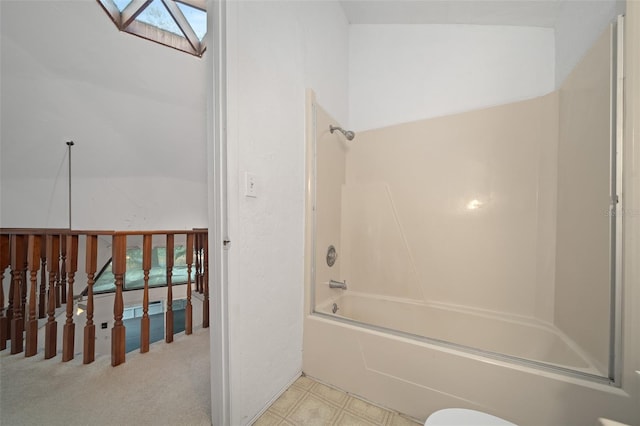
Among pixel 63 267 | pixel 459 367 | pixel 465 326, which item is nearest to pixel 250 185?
pixel 459 367

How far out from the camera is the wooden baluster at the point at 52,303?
144 cm

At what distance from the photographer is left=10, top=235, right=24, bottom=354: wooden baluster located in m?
1.53

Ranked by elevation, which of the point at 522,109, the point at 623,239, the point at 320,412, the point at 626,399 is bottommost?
the point at 320,412

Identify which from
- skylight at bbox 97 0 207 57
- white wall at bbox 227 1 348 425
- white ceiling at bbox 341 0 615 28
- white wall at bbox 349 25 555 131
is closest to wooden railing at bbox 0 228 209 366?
white wall at bbox 227 1 348 425

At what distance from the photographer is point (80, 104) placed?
2.34m

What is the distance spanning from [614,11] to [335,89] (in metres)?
1.44

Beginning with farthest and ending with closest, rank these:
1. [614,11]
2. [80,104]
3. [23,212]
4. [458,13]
Answer: 1. [23,212]
2. [80,104]
3. [458,13]
4. [614,11]

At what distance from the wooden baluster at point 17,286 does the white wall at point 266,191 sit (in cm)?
186

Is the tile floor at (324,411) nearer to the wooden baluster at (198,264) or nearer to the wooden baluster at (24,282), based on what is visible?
the wooden baluster at (198,264)

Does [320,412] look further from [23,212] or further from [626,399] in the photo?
[23,212]

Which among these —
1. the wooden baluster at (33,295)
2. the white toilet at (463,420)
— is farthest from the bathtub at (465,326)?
the wooden baluster at (33,295)

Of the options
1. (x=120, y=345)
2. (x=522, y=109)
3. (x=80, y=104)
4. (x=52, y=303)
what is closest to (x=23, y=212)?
(x=80, y=104)

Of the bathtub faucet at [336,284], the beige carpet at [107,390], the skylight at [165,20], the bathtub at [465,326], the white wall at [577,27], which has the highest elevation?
the skylight at [165,20]

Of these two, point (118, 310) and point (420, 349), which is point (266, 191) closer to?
point (420, 349)
